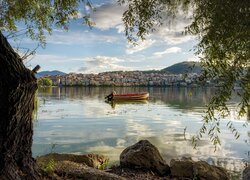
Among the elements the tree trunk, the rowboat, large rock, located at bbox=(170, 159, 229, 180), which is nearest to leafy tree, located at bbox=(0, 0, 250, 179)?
the tree trunk

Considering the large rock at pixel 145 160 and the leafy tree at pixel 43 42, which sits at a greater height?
the leafy tree at pixel 43 42

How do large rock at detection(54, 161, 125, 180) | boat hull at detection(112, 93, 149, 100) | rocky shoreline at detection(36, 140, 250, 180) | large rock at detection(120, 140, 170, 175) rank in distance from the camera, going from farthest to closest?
1. boat hull at detection(112, 93, 149, 100)
2. large rock at detection(120, 140, 170, 175)
3. rocky shoreline at detection(36, 140, 250, 180)
4. large rock at detection(54, 161, 125, 180)

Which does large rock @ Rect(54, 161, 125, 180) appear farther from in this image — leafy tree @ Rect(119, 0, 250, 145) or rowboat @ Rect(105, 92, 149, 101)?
rowboat @ Rect(105, 92, 149, 101)

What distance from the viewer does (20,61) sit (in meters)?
5.30

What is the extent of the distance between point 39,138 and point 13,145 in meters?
18.0

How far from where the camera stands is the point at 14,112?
17.1 ft

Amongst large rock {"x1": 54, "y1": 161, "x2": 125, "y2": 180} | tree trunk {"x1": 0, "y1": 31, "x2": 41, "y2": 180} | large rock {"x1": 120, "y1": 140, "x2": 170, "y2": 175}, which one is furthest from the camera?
large rock {"x1": 120, "y1": 140, "x2": 170, "y2": 175}

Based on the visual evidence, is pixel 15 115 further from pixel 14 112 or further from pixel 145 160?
pixel 145 160

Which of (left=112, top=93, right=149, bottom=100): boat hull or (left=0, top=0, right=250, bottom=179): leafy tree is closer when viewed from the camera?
(left=0, top=0, right=250, bottom=179): leafy tree

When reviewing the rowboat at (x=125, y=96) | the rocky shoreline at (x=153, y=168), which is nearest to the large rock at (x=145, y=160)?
the rocky shoreline at (x=153, y=168)

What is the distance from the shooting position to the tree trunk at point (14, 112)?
5066 millimetres

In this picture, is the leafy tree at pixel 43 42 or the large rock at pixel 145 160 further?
the large rock at pixel 145 160

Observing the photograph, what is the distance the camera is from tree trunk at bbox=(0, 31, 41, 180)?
5.07 meters

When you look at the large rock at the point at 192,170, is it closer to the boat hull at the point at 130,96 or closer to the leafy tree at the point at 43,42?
the leafy tree at the point at 43,42
